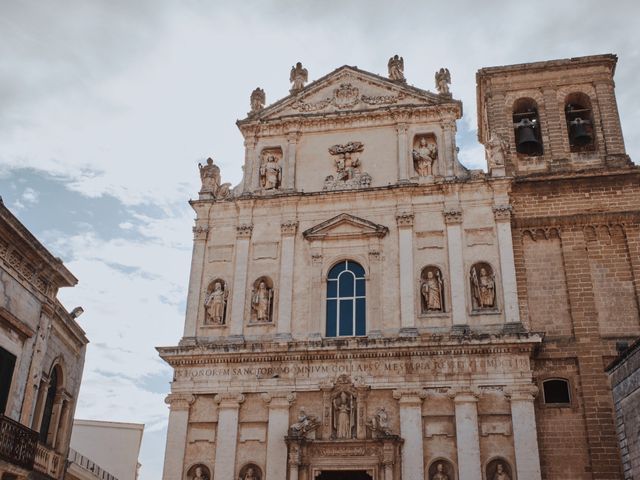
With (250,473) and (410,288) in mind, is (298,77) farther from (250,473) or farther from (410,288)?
(250,473)

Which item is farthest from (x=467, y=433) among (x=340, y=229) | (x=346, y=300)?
(x=340, y=229)

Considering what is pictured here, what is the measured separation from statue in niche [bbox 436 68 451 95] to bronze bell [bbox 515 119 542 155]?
8.28ft

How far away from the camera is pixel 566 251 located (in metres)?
18.9

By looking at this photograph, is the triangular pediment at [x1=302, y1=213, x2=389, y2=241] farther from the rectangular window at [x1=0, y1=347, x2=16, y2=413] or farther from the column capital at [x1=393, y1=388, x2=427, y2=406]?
the rectangular window at [x1=0, y1=347, x2=16, y2=413]

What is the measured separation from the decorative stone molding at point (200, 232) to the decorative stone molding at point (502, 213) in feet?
26.6

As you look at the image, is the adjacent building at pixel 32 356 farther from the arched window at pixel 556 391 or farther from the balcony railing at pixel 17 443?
the arched window at pixel 556 391

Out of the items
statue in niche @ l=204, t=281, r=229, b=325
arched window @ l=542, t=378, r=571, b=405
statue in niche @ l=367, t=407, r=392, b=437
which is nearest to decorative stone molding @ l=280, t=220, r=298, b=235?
statue in niche @ l=204, t=281, r=229, b=325

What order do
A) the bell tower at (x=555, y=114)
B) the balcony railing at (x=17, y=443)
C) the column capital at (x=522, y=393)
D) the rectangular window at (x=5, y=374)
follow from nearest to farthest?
the balcony railing at (x=17, y=443)
the rectangular window at (x=5, y=374)
the column capital at (x=522, y=393)
the bell tower at (x=555, y=114)

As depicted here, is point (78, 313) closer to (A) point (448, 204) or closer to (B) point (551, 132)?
(A) point (448, 204)

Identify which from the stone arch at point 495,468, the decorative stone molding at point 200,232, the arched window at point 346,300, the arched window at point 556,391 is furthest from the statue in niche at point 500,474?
the decorative stone molding at point 200,232

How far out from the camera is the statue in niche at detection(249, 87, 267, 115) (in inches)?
890

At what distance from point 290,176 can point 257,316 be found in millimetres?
4366

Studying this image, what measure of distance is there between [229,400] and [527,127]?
463 inches

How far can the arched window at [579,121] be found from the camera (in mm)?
21266
